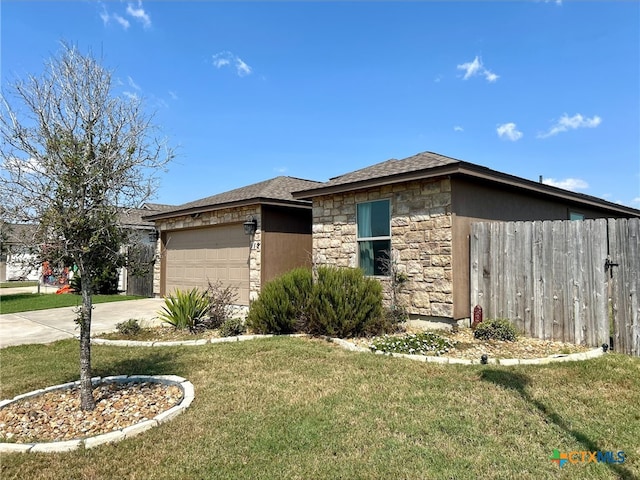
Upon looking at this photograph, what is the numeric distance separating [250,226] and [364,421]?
Result: 735 cm

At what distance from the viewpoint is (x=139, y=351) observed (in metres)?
6.19

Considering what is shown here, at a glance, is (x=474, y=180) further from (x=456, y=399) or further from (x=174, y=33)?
(x=174, y=33)

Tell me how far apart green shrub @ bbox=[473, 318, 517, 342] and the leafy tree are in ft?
18.0

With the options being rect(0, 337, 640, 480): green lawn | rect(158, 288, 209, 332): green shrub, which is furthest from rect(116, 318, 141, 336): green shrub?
rect(0, 337, 640, 480): green lawn

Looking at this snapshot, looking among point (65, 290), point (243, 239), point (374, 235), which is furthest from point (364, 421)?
point (65, 290)

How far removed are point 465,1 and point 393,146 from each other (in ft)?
19.8

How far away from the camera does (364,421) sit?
340 cm

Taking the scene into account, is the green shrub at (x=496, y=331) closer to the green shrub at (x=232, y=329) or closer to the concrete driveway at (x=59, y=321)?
the green shrub at (x=232, y=329)

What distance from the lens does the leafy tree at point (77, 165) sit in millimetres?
3391

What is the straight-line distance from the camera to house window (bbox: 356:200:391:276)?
26.3 feet

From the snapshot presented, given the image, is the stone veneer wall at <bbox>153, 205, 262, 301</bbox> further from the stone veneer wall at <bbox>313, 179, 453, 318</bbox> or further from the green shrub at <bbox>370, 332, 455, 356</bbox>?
the green shrub at <bbox>370, 332, 455, 356</bbox>

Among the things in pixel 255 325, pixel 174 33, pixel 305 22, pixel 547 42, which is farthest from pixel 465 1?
pixel 255 325

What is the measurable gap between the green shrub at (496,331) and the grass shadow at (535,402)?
5.30 feet

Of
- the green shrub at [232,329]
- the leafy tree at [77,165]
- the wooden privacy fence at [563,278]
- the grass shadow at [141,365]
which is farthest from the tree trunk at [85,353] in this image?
the wooden privacy fence at [563,278]
